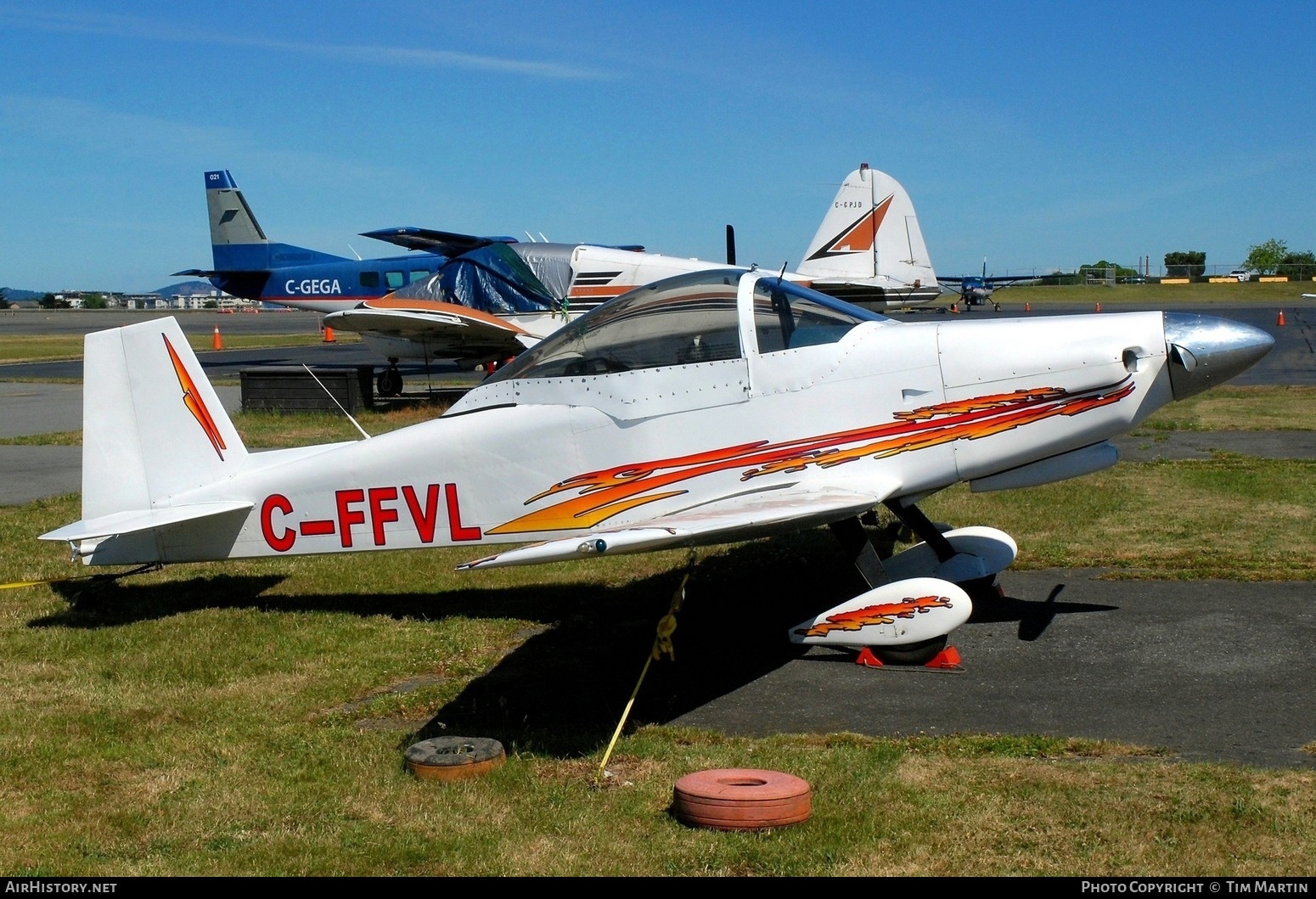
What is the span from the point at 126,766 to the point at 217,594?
3.35m

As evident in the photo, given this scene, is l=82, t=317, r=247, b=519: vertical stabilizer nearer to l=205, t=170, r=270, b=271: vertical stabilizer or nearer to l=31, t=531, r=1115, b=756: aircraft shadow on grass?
l=31, t=531, r=1115, b=756: aircraft shadow on grass

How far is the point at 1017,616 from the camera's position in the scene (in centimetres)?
753

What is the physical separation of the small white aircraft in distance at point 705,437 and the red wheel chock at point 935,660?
47mm

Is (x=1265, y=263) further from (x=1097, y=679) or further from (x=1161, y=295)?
(x=1097, y=679)

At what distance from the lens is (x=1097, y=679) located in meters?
6.25

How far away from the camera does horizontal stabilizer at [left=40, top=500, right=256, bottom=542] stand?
7.31 m

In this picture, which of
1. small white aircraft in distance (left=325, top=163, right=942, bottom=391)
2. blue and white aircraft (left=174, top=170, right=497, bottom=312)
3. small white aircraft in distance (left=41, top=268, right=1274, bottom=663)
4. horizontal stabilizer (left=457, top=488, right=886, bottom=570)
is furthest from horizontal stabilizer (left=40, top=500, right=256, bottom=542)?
blue and white aircraft (left=174, top=170, right=497, bottom=312)

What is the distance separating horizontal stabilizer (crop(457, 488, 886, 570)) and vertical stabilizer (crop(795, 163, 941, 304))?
1891 cm

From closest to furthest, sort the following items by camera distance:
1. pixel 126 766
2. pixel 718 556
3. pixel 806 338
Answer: pixel 126 766 < pixel 806 338 < pixel 718 556

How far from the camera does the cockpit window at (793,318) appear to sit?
22.9 feet

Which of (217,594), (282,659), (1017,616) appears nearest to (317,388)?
(217,594)

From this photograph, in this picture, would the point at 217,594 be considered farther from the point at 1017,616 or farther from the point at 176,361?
the point at 1017,616

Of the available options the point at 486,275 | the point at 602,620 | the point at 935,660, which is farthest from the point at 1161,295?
the point at 935,660

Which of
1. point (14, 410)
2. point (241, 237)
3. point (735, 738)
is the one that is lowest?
point (735, 738)
